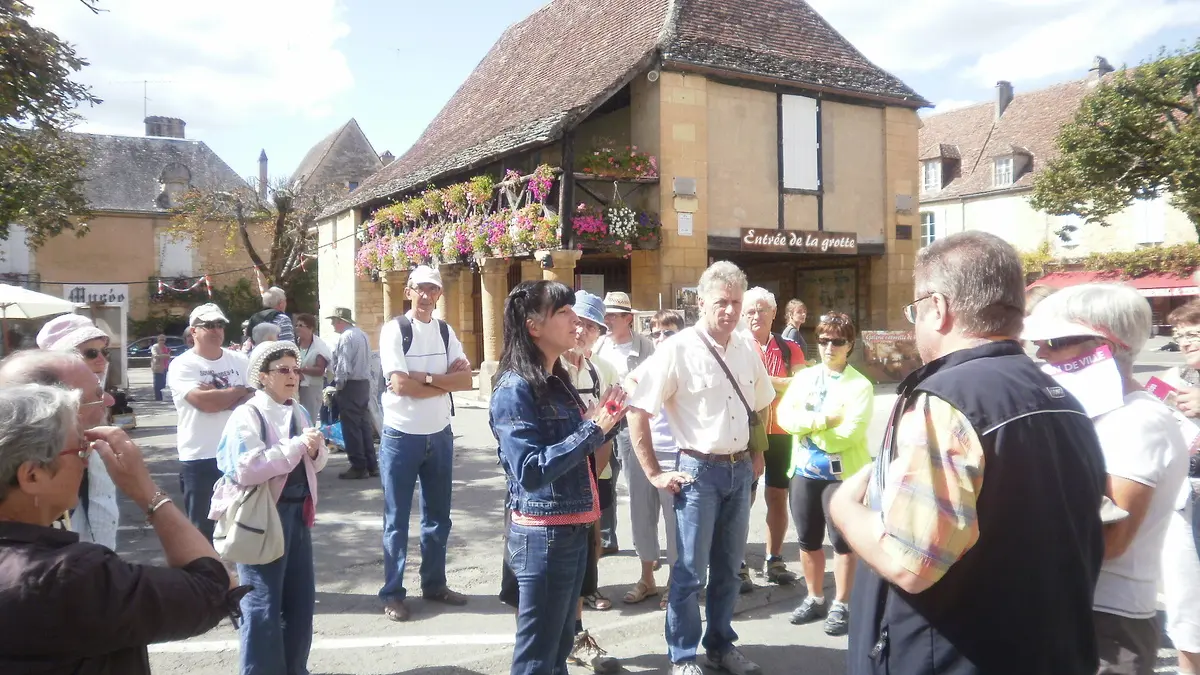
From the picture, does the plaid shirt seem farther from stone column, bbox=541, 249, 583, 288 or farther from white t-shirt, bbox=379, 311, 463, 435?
stone column, bbox=541, 249, 583, 288

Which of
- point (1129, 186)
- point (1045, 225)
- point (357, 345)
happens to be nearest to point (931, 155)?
point (1045, 225)

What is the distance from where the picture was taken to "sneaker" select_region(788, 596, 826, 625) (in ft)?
14.9

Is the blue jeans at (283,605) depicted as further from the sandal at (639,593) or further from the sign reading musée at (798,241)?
the sign reading musée at (798,241)

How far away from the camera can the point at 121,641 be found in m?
1.67

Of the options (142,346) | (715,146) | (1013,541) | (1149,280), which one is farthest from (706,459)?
(142,346)

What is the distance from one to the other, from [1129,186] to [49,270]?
42.2 meters

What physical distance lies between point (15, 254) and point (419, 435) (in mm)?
40569

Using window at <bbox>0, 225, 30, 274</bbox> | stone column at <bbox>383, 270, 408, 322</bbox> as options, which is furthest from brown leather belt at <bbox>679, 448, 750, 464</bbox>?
window at <bbox>0, 225, 30, 274</bbox>

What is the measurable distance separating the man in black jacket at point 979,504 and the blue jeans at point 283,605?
2445 mm

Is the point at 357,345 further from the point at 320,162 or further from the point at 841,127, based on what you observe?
the point at 320,162

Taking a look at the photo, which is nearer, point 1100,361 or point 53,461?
point 53,461

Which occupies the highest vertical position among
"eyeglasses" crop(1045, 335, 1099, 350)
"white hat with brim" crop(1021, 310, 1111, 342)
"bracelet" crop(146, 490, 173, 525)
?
"white hat with brim" crop(1021, 310, 1111, 342)

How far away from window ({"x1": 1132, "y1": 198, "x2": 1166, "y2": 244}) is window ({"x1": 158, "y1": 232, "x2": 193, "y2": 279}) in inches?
1617

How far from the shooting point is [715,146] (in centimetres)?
1493
